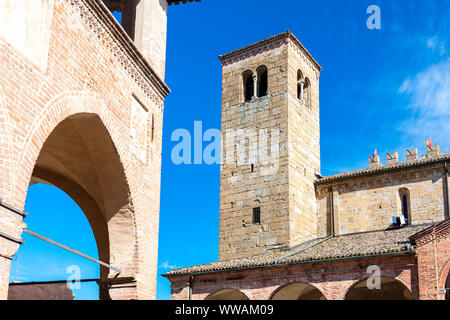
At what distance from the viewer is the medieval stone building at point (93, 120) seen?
20.6ft

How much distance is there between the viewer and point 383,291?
2084cm

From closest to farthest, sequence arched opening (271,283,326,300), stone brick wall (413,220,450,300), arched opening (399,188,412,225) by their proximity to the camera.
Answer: stone brick wall (413,220,450,300), arched opening (271,283,326,300), arched opening (399,188,412,225)

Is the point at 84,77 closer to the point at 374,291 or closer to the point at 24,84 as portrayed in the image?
the point at 24,84

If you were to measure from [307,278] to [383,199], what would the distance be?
5994 millimetres

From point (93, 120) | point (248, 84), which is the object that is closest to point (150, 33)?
point (93, 120)

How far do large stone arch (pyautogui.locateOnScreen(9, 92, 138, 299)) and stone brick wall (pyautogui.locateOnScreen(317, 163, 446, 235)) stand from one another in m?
16.3

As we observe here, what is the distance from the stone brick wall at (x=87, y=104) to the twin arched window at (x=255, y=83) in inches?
670

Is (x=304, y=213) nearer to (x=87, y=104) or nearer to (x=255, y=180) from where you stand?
(x=255, y=180)

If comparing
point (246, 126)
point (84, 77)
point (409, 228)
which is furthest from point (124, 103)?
point (246, 126)

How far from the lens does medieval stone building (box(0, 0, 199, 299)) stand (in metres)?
6.28

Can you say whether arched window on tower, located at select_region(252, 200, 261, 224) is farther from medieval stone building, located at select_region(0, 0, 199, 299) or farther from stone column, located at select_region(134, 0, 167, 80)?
stone column, located at select_region(134, 0, 167, 80)

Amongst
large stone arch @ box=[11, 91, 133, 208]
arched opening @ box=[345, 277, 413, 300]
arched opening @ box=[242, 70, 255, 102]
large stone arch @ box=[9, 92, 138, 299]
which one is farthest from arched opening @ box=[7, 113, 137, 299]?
arched opening @ box=[242, 70, 255, 102]

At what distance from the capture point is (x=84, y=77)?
775 cm
